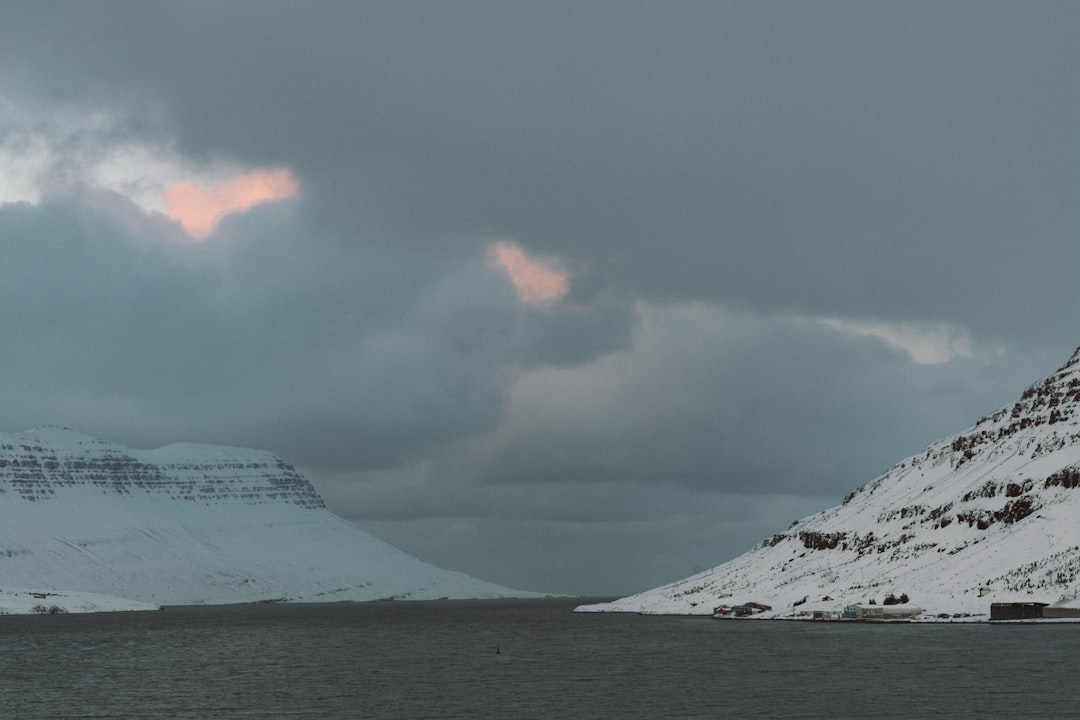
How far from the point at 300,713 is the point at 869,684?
52029mm

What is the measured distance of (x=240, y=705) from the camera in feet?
370

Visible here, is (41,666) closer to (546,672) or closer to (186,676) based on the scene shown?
(186,676)

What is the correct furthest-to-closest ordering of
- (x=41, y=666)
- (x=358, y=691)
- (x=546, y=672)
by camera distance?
(x=41, y=666) < (x=546, y=672) < (x=358, y=691)

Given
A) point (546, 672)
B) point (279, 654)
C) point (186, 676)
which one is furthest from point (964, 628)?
point (186, 676)

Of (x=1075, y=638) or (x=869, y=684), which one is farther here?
(x=1075, y=638)

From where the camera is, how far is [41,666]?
577 ft

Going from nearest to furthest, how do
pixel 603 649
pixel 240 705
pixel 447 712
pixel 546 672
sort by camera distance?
1. pixel 447 712
2. pixel 240 705
3. pixel 546 672
4. pixel 603 649

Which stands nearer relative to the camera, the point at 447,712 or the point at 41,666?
the point at 447,712

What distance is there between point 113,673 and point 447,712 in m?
68.4

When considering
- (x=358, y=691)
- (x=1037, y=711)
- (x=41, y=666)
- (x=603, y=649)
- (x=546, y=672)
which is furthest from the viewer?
(x=603, y=649)

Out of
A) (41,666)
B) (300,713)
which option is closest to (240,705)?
(300,713)

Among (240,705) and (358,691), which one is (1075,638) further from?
(240,705)

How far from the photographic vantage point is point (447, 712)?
106 m

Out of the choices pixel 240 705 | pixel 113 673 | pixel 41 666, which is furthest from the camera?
pixel 41 666
